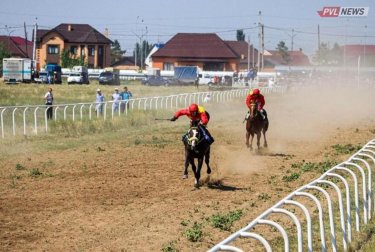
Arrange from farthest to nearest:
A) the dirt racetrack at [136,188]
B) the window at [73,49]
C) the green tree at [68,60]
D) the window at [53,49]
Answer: the window at [73,49]
the window at [53,49]
the green tree at [68,60]
the dirt racetrack at [136,188]

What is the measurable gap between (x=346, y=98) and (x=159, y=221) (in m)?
45.2

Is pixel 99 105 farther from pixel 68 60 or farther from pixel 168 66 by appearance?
pixel 68 60

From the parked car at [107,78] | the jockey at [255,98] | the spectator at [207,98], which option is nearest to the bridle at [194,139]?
the jockey at [255,98]

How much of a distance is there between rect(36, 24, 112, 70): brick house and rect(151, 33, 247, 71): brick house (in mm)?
13521

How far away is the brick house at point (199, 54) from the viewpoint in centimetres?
9356

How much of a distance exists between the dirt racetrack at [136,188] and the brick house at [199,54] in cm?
6635

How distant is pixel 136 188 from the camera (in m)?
14.2

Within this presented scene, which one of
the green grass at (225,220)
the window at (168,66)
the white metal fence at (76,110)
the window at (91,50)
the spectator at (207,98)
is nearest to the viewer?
the green grass at (225,220)

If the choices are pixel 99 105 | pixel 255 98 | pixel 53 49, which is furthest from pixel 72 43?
pixel 255 98

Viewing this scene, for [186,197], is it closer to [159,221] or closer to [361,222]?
[159,221]

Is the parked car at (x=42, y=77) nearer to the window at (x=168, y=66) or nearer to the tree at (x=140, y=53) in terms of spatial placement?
the window at (x=168, y=66)

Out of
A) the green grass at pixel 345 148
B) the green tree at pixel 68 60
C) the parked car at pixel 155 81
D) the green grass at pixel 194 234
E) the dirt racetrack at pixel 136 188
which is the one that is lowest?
the dirt racetrack at pixel 136 188

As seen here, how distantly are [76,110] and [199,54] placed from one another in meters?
61.6

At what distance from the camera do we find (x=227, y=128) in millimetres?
28359
